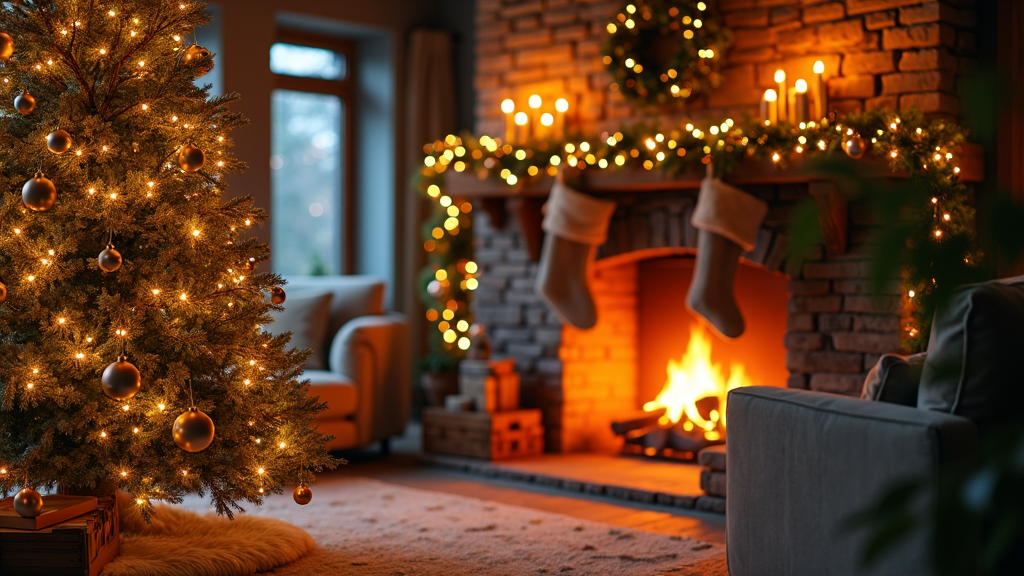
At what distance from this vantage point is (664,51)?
4.25 m

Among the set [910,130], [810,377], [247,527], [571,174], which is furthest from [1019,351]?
[571,174]

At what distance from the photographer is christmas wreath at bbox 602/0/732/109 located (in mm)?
4059

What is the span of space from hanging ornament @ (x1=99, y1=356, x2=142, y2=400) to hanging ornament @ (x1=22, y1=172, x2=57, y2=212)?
0.41 meters

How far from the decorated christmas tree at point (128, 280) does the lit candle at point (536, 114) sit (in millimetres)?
2073

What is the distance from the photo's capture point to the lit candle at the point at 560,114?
457cm

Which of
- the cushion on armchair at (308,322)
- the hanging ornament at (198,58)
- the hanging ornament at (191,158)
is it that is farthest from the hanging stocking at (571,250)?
the hanging ornament at (191,158)

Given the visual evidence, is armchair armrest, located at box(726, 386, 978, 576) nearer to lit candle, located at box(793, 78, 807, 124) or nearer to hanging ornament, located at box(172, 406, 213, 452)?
hanging ornament, located at box(172, 406, 213, 452)

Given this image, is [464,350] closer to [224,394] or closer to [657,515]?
[657,515]

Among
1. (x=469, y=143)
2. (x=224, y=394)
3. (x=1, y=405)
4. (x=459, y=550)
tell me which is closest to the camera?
(x=1, y=405)

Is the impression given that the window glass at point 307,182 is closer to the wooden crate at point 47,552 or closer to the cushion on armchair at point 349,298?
the cushion on armchair at point 349,298

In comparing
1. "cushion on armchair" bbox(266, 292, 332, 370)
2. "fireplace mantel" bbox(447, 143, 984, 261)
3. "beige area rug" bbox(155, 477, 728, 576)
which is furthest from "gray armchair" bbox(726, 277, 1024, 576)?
"cushion on armchair" bbox(266, 292, 332, 370)

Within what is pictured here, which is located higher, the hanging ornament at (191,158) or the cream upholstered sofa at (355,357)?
the hanging ornament at (191,158)

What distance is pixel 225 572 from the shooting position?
2.68 meters

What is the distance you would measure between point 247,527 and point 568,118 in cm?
246
